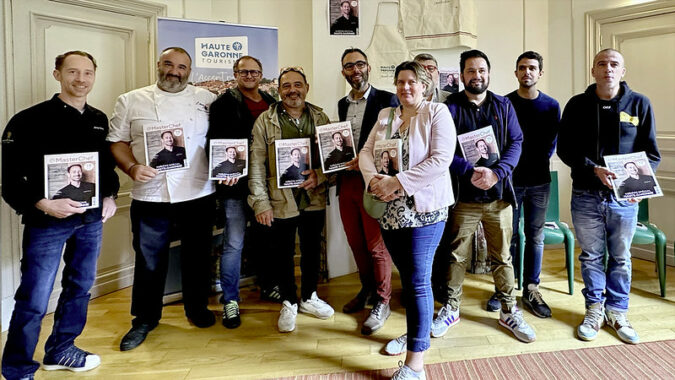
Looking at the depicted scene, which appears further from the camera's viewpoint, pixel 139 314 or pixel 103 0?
pixel 103 0

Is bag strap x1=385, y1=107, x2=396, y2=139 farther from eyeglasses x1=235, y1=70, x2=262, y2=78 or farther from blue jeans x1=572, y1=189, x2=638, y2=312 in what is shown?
blue jeans x1=572, y1=189, x2=638, y2=312

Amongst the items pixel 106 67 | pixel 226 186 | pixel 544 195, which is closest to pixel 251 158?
pixel 226 186

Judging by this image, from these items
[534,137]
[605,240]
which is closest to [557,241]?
[605,240]

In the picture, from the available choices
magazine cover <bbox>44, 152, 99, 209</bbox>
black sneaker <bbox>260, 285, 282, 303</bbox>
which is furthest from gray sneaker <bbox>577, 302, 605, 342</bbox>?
magazine cover <bbox>44, 152, 99, 209</bbox>

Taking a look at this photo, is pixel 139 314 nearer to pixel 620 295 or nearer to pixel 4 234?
pixel 4 234

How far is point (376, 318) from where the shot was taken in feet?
8.48

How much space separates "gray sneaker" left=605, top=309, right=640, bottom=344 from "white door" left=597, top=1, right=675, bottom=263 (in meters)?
1.69

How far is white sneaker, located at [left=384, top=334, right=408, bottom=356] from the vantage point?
229cm

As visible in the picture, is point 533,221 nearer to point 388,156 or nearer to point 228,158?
point 388,156

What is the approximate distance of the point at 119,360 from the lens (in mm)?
2324

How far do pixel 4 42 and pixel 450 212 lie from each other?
292cm

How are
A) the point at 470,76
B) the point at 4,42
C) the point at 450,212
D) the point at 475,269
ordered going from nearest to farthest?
the point at 470,76, the point at 450,212, the point at 4,42, the point at 475,269

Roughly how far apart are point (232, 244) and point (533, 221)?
1921mm

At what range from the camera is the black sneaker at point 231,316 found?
2680 mm
